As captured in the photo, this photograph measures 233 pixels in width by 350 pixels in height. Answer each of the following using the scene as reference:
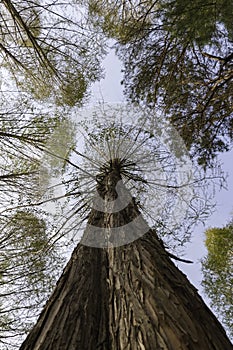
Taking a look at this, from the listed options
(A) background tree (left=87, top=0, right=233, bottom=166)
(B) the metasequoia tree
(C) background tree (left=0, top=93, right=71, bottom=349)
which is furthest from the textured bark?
(A) background tree (left=87, top=0, right=233, bottom=166)

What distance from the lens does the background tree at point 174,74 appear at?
4.73 metres

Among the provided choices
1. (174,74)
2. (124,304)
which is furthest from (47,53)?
(124,304)

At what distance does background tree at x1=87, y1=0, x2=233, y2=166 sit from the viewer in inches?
186

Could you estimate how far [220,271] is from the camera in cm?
689

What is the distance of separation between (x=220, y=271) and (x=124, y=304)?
5.84 metres

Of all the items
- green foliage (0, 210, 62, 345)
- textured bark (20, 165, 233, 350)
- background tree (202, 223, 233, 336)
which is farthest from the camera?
background tree (202, 223, 233, 336)

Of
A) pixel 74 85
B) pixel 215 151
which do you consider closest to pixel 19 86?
pixel 74 85

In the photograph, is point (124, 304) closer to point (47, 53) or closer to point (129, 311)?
point (129, 311)

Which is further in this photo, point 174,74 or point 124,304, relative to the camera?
point 174,74

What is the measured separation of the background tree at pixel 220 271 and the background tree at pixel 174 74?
2809mm

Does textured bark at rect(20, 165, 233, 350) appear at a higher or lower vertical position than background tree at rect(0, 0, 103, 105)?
lower

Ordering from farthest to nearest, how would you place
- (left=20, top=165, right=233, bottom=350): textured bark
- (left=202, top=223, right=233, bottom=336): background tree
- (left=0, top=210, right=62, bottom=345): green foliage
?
(left=202, top=223, right=233, bottom=336): background tree < (left=0, top=210, right=62, bottom=345): green foliage < (left=20, top=165, right=233, bottom=350): textured bark

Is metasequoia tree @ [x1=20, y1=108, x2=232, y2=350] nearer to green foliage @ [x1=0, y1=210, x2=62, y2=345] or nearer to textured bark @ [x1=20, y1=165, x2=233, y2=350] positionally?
textured bark @ [x1=20, y1=165, x2=233, y2=350]

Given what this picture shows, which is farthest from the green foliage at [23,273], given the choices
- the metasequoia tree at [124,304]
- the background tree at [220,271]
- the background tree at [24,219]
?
the background tree at [220,271]
